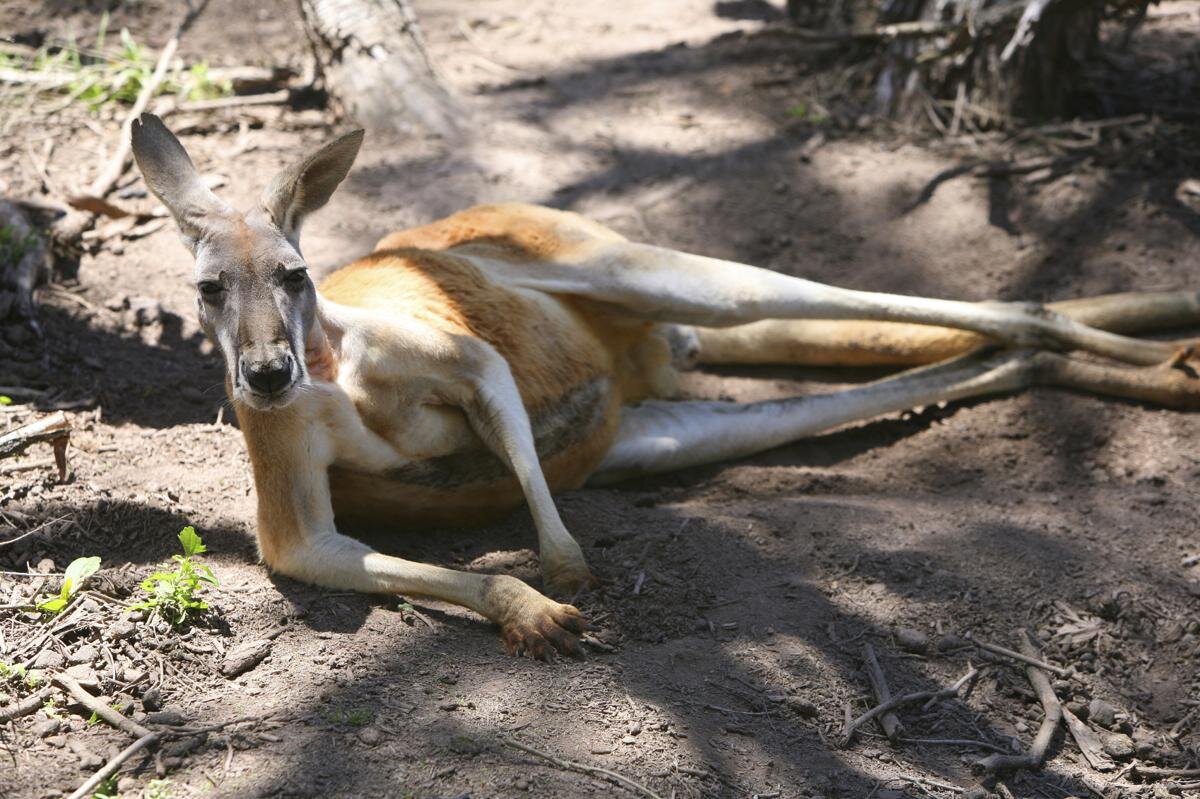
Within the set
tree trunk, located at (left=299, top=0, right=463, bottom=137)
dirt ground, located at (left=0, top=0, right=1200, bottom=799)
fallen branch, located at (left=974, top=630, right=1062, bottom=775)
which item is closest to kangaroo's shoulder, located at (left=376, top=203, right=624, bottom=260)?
dirt ground, located at (left=0, top=0, right=1200, bottom=799)

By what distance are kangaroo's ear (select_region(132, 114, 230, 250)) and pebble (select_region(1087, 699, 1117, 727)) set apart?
266 centimetres

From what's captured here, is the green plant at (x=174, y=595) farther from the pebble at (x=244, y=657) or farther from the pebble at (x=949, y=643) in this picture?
the pebble at (x=949, y=643)

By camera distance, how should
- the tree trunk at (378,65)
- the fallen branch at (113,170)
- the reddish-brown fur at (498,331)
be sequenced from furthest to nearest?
the tree trunk at (378,65) < the fallen branch at (113,170) < the reddish-brown fur at (498,331)

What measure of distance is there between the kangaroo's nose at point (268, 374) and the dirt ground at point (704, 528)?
2.13 ft

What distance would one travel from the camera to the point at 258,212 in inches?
132

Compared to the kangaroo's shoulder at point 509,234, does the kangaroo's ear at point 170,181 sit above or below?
above

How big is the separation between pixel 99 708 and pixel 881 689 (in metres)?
1.87

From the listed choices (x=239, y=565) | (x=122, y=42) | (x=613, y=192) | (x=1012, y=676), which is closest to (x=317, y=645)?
(x=239, y=565)

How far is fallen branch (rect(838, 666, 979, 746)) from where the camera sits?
287cm

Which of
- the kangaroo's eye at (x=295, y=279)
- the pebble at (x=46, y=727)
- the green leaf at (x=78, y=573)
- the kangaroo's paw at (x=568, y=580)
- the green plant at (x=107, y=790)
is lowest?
the kangaroo's paw at (x=568, y=580)

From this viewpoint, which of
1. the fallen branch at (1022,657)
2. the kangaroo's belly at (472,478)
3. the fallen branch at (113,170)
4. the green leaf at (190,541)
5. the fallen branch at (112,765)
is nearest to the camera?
the fallen branch at (112,765)

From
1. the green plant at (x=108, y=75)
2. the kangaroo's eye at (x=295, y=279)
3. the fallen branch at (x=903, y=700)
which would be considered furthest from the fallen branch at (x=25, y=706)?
the green plant at (x=108, y=75)

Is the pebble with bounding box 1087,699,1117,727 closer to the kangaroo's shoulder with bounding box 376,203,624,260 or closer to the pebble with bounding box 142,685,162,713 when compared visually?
the pebble with bounding box 142,685,162,713

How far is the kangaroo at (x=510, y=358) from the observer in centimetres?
324
